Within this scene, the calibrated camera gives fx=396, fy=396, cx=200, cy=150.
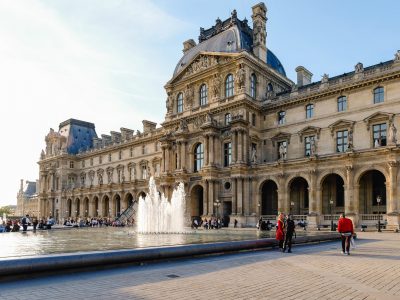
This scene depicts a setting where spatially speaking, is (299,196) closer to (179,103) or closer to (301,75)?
(301,75)

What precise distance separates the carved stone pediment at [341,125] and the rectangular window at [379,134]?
2.37m

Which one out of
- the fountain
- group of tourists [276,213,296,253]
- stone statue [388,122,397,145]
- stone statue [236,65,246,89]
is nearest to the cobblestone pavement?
group of tourists [276,213,296,253]

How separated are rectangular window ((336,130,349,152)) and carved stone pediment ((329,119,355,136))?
0.51 metres

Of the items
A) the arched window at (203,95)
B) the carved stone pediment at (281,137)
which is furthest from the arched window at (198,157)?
the carved stone pediment at (281,137)

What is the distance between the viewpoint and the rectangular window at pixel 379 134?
40.5 metres

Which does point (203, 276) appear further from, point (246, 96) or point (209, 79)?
point (209, 79)

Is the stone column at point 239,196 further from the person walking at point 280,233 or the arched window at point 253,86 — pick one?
the person walking at point 280,233

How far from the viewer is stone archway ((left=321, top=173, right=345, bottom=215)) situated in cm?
4356

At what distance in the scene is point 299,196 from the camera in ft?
155

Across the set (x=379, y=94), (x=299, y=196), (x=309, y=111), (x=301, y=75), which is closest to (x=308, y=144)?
(x=309, y=111)

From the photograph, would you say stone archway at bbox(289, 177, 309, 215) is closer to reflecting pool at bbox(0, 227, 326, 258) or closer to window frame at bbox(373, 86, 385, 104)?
window frame at bbox(373, 86, 385, 104)

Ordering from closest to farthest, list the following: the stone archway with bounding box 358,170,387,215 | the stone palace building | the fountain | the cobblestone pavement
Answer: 1. the cobblestone pavement
2. the fountain
3. the stone palace building
4. the stone archway with bounding box 358,170,387,215

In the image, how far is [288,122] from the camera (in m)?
48.8

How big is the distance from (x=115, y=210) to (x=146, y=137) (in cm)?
1589
